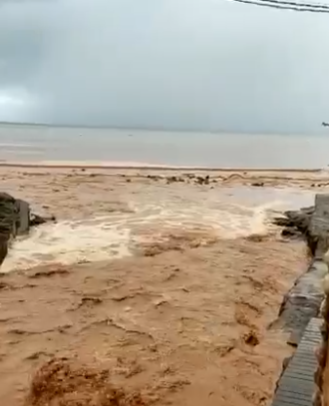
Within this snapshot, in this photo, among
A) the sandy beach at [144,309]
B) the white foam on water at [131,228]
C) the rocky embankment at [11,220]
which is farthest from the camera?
the rocky embankment at [11,220]

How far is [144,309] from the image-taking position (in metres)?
7.70

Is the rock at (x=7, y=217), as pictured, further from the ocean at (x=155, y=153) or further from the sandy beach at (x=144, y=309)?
the ocean at (x=155, y=153)

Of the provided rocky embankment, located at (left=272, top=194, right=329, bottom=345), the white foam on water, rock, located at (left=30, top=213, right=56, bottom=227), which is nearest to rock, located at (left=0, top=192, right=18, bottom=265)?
the white foam on water

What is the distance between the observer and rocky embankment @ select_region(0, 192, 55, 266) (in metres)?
10.8

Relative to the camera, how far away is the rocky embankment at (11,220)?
10.8m

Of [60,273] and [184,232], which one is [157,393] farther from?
[184,232]

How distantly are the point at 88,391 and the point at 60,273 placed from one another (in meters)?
4.11

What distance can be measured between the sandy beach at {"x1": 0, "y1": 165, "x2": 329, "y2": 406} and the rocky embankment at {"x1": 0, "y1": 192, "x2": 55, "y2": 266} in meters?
0.27

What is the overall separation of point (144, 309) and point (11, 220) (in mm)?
4894

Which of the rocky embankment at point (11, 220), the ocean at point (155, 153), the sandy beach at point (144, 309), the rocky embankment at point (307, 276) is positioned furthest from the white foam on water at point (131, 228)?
the ocean at point (155, 153)

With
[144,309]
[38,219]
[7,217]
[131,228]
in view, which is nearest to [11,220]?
[7,217]

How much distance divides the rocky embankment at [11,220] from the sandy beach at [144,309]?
266 mm

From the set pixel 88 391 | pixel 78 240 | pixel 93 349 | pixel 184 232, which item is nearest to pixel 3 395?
pixel 88 391

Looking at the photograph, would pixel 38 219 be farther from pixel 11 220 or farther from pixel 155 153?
pixel 155 153
